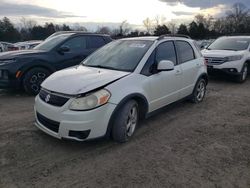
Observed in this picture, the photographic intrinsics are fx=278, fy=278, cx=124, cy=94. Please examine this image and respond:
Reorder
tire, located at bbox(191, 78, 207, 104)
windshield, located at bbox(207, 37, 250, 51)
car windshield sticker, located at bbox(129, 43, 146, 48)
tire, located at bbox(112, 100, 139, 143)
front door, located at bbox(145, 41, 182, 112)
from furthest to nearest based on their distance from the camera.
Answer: windshield, located at bbox(207, 37, 250, 51)
tire, located at bbox(191, 78, 207, 104)
car windshield sticker, located at bbox(129, 43, 146, 48)
front door, located at bbox(145, 41, 182, 112)
tire, located at bbox(112, 100, 139, 143)

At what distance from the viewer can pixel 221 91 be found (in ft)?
28.0

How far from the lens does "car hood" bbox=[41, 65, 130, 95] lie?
13.5ft

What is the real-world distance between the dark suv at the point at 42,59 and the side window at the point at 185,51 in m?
3.44

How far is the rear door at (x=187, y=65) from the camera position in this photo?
6008 mm

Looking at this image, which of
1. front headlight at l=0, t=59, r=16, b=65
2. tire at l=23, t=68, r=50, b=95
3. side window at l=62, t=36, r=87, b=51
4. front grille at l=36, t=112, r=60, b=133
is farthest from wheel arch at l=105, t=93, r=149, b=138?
side window at l=62, t=36, r=87, b=51

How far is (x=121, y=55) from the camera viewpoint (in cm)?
529

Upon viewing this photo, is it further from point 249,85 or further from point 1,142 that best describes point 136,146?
point 249,85

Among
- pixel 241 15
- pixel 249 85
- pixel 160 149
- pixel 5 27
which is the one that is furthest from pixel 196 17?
pixel 160 149

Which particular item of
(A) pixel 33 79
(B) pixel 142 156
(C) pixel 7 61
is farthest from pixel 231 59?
(C) pixel 7 61

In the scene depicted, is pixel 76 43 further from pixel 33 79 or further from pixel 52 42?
pixel 33 79

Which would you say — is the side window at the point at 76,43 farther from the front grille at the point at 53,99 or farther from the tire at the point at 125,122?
the tire at the point at 125,122

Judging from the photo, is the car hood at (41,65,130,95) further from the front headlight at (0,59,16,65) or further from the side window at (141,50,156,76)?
the front headlight at (0,59,16,65)

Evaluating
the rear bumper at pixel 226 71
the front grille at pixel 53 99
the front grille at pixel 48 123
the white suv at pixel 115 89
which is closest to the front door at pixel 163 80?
the white suv at pixel 115 89

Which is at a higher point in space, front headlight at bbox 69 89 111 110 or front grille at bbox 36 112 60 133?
front headlight at bbox 69 89 111 110
